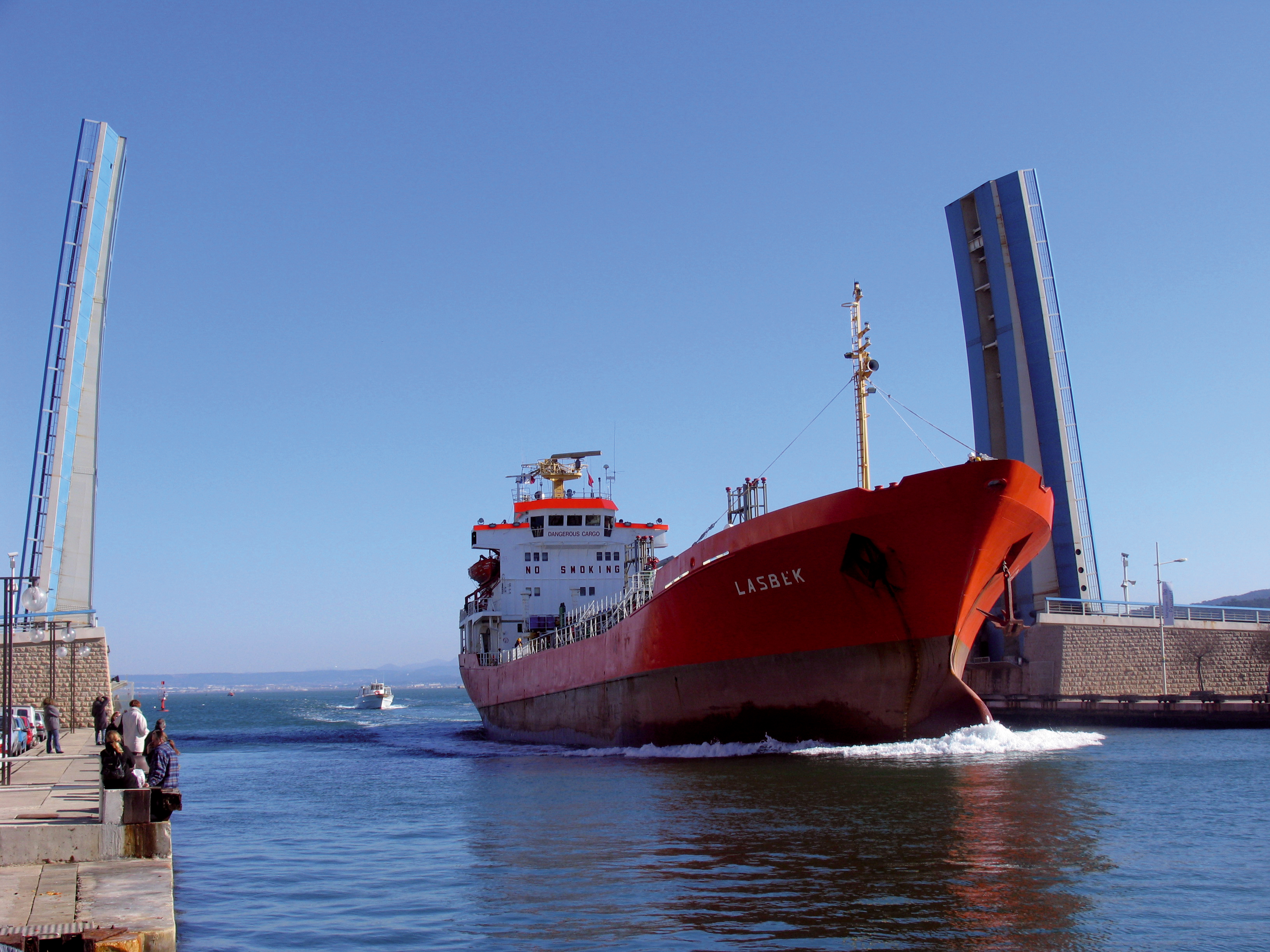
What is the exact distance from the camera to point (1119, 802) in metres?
13.4

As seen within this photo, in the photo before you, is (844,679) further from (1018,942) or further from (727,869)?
(1018,942)

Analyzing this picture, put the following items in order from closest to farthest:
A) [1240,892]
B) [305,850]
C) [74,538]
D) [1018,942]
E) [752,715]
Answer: [1018,942], [1240,892], [305,850], [752,715], [74,538]

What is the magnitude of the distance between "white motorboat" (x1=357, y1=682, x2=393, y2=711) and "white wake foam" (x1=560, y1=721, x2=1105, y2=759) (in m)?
57.3

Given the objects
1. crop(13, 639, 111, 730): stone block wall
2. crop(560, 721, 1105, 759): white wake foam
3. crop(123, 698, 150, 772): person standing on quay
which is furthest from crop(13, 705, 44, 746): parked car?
crop(560, 721, 1105, 759): white wake foam

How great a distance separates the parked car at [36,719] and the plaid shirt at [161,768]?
1098 centimetres

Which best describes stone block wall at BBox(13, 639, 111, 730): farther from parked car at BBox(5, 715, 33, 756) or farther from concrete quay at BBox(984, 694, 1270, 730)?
concrete quay at BBox(984, 694, 1270, 730)

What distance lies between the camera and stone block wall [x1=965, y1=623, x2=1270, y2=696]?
3197 centimetres

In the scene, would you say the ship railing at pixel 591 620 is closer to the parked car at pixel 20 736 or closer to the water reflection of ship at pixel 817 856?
the water reflection of ship at pixel 817 856

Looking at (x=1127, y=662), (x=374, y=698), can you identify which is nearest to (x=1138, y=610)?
(x=1127, y=662)

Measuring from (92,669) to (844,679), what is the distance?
56.3 feet

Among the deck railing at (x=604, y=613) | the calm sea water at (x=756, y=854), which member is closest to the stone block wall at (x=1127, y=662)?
the calm sea water at (x=756, y=854)

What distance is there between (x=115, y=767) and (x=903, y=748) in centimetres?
1251

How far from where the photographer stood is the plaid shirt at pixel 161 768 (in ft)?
32.7

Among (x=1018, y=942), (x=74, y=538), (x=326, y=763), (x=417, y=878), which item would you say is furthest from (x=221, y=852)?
(x=74, y=538)
